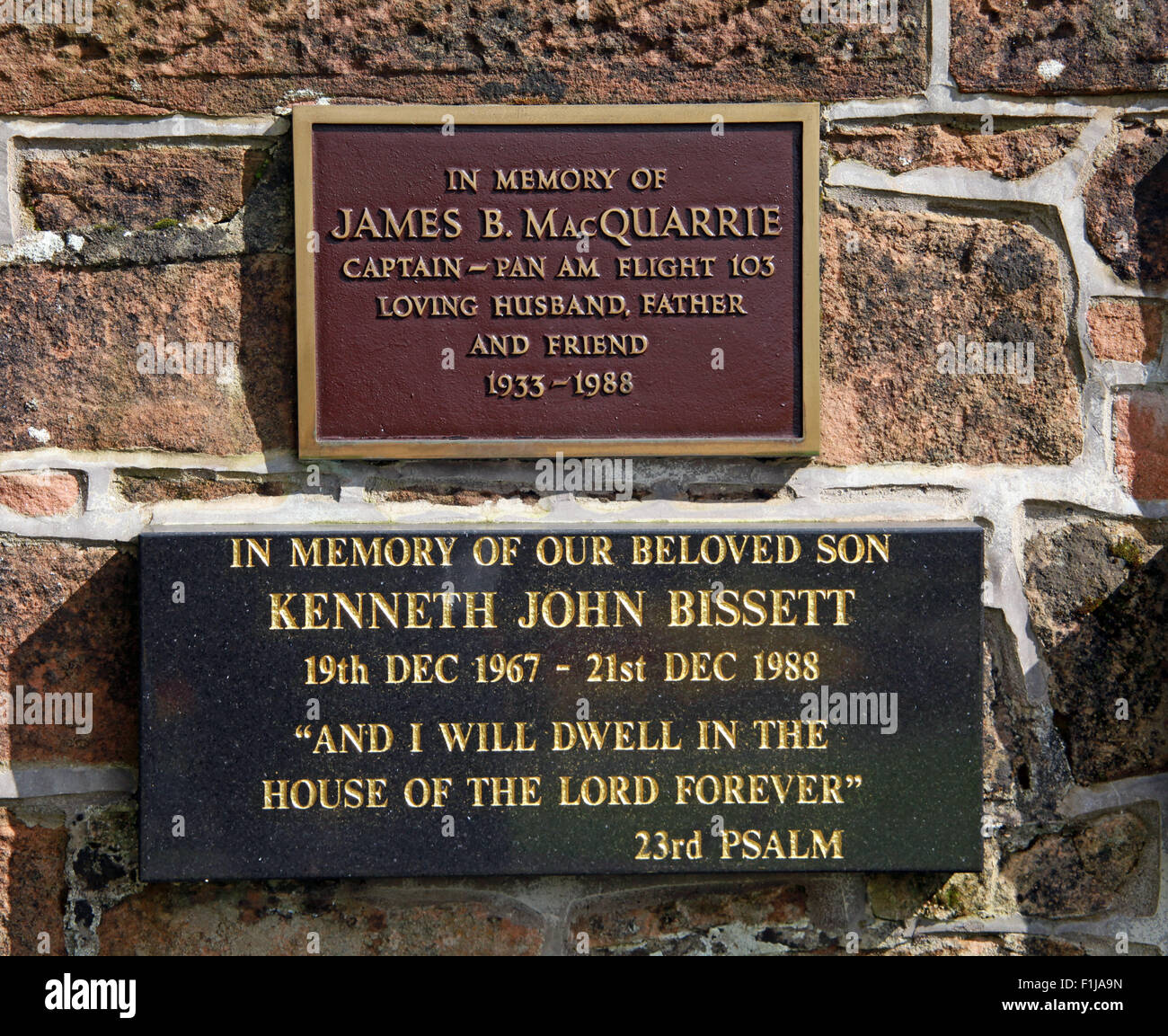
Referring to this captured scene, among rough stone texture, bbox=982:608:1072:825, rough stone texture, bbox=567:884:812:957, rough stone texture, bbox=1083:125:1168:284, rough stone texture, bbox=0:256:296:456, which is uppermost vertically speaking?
rough stone texture, bbox=1083:125:1168:284

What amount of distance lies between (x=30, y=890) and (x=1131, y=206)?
3487 millimetres

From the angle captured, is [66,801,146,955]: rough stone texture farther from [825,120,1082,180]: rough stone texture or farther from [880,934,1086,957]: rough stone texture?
[825,120,1082,180]: rough stone texture

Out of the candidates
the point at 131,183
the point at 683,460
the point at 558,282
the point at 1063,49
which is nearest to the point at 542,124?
the point at 558,282

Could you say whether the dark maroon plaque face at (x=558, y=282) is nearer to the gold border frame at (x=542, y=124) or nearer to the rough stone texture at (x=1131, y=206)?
the gold border frame at (x=542, y=124)


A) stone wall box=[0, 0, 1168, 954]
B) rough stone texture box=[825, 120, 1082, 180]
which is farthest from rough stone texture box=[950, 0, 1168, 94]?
A: rough stone texture box=[825, 120, 1082, 180]

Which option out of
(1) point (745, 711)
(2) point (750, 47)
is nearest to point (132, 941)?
(1) point (745, 711)

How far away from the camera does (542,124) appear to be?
2.47 m

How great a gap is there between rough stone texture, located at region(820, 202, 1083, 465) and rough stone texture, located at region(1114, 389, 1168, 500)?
0.12 m

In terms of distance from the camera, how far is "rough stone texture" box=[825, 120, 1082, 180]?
8.30 ft

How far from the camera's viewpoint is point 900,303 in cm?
255

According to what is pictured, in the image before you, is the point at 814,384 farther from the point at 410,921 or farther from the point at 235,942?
the point at 235,942

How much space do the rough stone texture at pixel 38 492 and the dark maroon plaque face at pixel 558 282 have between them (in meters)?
0.72

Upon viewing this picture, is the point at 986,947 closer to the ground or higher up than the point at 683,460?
closer to the ground

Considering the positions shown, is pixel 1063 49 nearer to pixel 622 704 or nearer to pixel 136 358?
pixel 622 704
